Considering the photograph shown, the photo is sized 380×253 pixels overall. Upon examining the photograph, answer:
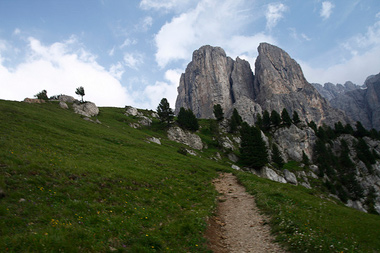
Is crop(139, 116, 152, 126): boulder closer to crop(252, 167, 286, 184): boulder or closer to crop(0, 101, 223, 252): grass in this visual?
crop(252, 167, 286, 184): boulder

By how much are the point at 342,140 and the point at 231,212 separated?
11474 centimetres

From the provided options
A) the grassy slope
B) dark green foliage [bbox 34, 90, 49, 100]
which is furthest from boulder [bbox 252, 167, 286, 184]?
dark green foliage [bbox 34, 90, 49, 100]

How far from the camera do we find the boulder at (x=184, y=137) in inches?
2985

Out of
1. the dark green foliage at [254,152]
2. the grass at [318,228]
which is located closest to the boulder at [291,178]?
the dark green foliage at [254,152]

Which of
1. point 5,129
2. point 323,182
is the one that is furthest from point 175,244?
point 323,182

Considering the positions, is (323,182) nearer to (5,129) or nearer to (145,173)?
(145,173)

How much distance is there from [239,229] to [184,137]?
207 feet

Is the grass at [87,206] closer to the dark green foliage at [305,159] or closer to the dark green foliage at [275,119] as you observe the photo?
the dark green foliage at [305,159]

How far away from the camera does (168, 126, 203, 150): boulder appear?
75.8 meters

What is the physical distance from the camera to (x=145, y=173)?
24984 millimetres

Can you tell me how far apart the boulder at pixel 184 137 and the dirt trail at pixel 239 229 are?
2043 inches

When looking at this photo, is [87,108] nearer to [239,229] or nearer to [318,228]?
[239,229]

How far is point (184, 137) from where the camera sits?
78.2 meters

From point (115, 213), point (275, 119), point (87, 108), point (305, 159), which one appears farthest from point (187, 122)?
point (115, 213)
